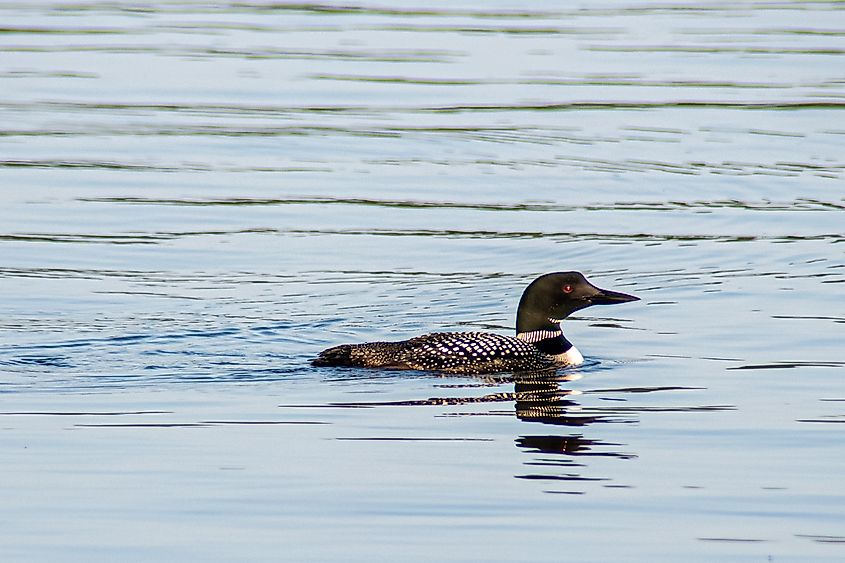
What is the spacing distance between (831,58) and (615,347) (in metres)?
12.5

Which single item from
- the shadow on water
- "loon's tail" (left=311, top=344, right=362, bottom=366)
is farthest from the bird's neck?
"loon's tail" (left=311, top=344, right=362, bottom=366)

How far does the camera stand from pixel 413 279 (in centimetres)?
1278

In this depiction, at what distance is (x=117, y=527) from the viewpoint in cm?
702

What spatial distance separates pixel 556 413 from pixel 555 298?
173cm

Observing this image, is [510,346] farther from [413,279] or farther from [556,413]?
[413,279]

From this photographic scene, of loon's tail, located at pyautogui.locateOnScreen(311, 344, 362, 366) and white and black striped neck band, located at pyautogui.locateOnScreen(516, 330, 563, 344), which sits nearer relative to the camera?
loon's tail, located at pyautogui.locateOnScreen(311, 344, 362, 366)

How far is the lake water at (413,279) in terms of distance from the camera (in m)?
7.32

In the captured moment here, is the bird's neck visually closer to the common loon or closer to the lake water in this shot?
the common loon

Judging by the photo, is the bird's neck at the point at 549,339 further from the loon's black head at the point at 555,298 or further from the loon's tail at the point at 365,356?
the loon's tail at the point at 365,356

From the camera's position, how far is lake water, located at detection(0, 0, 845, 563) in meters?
7.32

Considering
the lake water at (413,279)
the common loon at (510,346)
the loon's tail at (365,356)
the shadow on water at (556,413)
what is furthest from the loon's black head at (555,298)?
the loon's tail at (365,356)

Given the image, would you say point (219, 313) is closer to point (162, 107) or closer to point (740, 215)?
point (740, 215)

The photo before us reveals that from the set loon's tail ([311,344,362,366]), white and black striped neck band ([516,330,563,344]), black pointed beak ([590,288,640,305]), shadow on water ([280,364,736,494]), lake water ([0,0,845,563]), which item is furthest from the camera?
black pointed beak ([590,288,640,305])

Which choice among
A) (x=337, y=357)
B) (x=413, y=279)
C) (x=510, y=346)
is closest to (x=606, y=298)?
(x=510, y=346)
